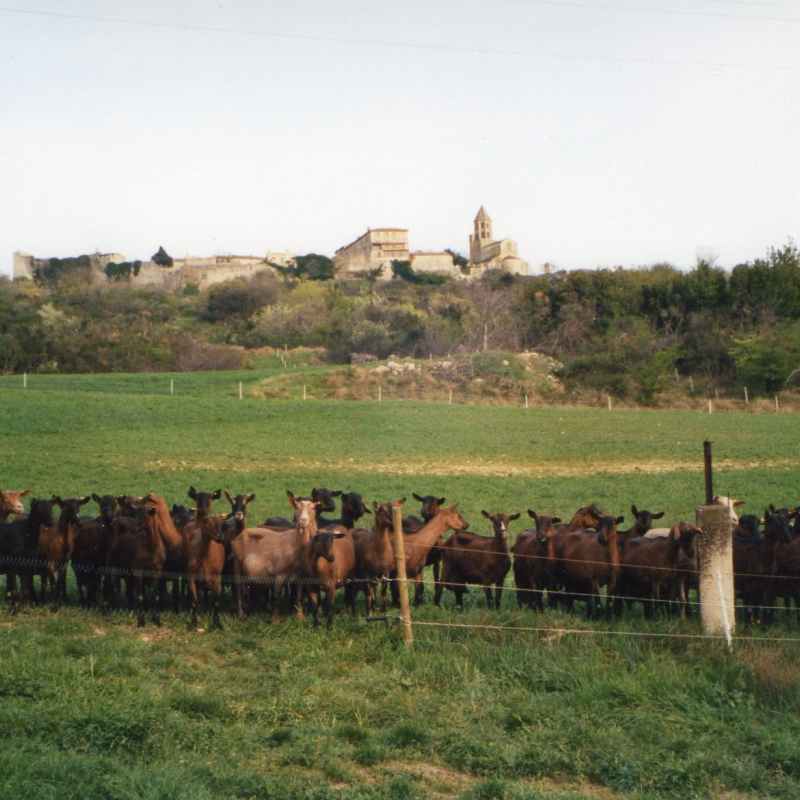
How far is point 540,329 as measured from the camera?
224ft

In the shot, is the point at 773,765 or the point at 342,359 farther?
the point at 342,359

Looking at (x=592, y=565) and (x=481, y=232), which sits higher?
(x=481, y=232)

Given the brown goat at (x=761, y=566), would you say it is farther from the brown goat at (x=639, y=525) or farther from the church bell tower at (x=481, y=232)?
the church bell tower at (x=481, y=232)

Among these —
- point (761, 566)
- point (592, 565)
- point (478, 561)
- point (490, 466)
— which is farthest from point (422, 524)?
point (490, 466)

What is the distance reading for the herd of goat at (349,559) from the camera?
11234 millimetres

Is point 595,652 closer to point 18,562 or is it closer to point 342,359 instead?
point 18,562

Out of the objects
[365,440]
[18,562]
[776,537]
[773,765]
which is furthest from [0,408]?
[773,765]

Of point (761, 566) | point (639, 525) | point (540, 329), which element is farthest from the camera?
point (540, 329)

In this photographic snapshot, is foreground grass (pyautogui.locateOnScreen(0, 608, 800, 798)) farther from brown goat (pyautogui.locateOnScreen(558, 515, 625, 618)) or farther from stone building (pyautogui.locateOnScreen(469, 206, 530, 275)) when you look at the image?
stone building (pyautogui.locateOnScreen(469, 206, 530, 275))

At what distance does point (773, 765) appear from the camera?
689cm

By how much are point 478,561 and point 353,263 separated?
113 meters

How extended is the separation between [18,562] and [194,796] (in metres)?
6.95

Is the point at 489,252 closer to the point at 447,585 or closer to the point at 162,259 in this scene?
the point at 162,259

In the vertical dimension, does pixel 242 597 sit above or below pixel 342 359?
below
